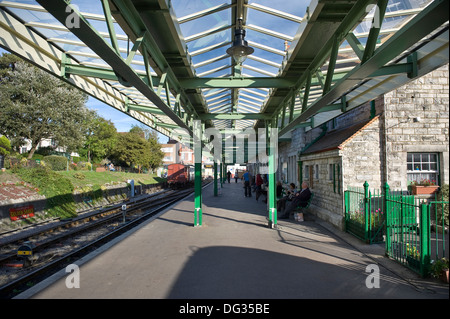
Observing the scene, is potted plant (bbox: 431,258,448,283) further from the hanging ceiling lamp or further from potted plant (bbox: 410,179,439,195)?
the hanging ceiling lamp

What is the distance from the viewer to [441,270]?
4125mm

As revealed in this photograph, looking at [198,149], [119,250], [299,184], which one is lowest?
[119,250]

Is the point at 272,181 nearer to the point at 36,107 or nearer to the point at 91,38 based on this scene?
the point at 91,38

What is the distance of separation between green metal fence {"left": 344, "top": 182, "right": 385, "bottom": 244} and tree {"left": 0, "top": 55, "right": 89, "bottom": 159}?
2307cm

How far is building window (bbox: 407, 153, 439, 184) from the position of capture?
8250mm

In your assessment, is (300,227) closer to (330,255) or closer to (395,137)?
(330,255)

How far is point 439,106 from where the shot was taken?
804 cm

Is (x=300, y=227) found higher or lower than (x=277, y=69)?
lower

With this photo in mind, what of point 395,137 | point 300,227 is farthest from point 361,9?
point 300,227

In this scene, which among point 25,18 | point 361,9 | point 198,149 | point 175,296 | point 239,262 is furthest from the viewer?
point 198,149

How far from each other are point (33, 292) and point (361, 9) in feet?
19.9

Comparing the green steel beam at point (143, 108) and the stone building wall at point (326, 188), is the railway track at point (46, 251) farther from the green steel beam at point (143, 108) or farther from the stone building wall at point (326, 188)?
the stone building wall at point (326, 188)

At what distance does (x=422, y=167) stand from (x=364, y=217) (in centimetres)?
333

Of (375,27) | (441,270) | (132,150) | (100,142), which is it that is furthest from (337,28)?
(100,142)
